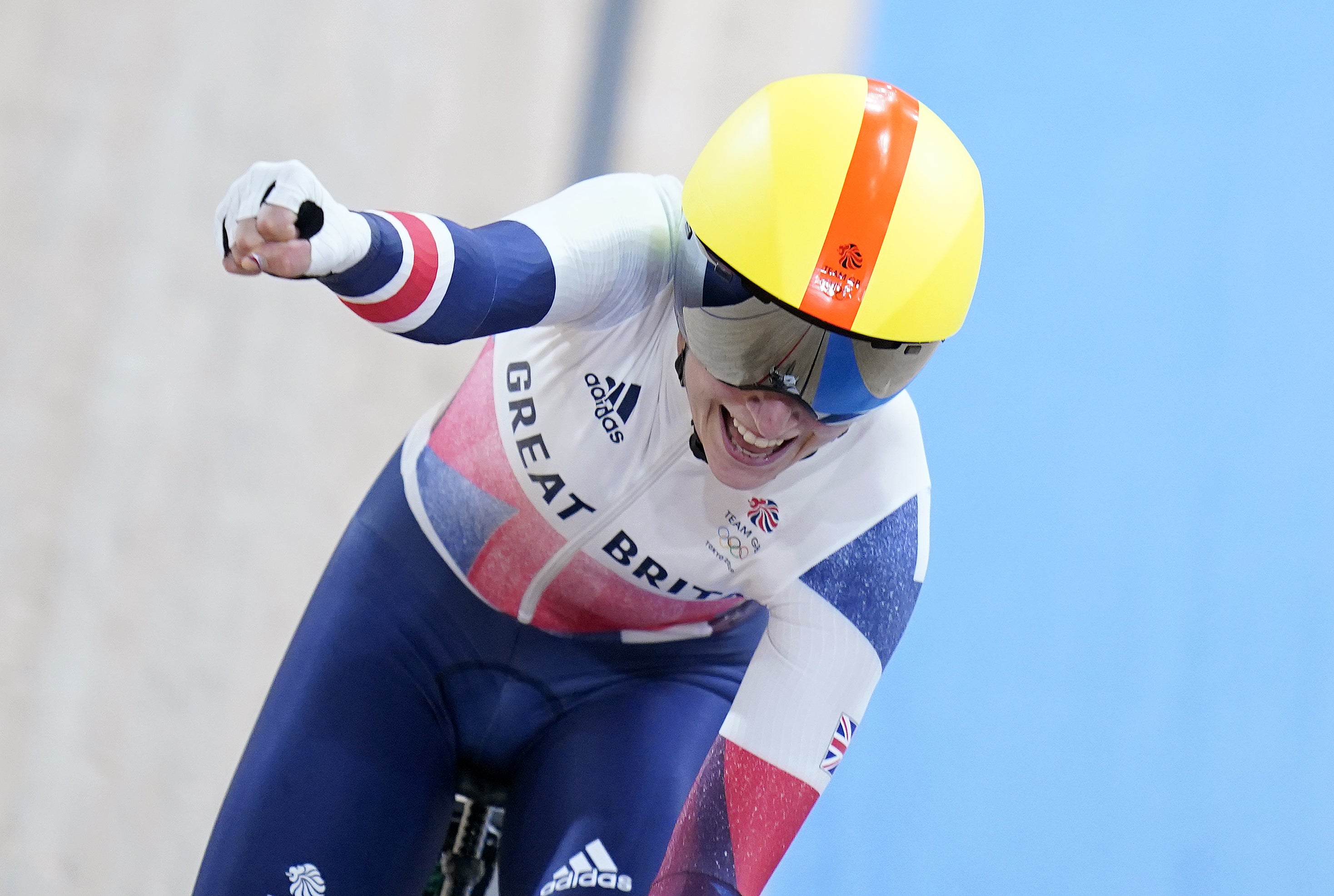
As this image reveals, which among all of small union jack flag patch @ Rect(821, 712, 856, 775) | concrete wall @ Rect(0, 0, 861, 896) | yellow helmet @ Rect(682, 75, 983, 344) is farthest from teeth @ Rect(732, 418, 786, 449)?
concrete wall @ Rect(0, 0, 861, 896)

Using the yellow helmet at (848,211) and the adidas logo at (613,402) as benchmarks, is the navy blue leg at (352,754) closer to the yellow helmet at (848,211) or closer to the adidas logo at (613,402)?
the adidas logo at (613,402)

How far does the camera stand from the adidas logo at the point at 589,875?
1.26 m

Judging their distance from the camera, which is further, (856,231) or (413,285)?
(856,231)

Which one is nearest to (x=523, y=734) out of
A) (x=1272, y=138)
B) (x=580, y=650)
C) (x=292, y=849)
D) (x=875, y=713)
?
(x=580, y=650)

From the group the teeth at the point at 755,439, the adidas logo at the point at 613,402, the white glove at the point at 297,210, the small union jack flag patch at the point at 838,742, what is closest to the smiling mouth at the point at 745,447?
the teeth at the point at 755,439

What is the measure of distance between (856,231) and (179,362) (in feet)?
5.69

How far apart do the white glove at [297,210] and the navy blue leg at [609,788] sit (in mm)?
675

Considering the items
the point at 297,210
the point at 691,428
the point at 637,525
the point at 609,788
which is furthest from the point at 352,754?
the point at 297,210

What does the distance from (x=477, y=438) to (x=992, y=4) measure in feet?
5.27

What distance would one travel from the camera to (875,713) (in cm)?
229

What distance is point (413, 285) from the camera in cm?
93

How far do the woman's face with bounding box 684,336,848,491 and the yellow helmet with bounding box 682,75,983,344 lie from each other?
109mm

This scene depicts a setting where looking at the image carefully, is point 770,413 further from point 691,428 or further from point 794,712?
point 794,712

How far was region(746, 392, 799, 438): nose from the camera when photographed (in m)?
1.10
